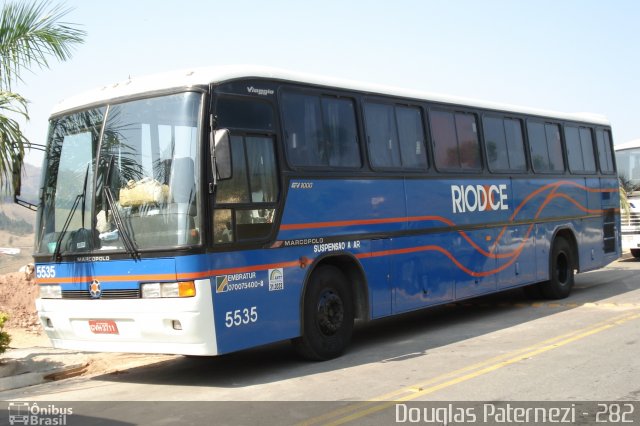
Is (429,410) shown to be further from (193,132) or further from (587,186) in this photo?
(587,186)

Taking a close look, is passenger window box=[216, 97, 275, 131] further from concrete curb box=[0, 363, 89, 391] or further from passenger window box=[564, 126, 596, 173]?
passenger window box=[564, 126, 596, 173]

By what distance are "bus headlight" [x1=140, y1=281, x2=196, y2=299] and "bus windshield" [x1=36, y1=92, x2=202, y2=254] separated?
0.40 metres

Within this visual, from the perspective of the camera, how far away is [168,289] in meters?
8.18

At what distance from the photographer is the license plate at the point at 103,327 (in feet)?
28.2

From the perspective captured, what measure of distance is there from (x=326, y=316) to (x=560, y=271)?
7426mm

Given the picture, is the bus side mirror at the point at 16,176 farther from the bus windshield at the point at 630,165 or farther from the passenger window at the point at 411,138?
the bus windshield at the point at 630,165

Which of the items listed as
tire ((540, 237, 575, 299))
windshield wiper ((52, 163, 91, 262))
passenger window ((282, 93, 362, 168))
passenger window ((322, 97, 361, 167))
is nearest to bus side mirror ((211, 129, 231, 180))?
passenger window ((282, 93, 362, 168))

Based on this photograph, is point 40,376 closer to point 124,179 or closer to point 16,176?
point 16,176

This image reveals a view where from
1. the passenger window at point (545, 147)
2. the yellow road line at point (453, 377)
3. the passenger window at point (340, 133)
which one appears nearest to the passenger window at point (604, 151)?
the passenger window at point (545, 147)

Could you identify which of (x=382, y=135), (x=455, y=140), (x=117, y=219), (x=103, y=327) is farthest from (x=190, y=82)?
(x=455, y=140)

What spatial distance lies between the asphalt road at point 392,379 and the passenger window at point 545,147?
3.34 m

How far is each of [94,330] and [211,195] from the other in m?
2.10

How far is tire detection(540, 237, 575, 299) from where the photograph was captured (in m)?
15.1

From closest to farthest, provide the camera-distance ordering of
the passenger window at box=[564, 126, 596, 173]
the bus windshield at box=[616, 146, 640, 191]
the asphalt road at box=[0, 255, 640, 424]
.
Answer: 1. the asphalt road at box=[0, 255, 640, 424]
2. the passenger window at box=[564, 126, 596, 173]
3. the bus windshield at box=[616, 146, 640, 191]
